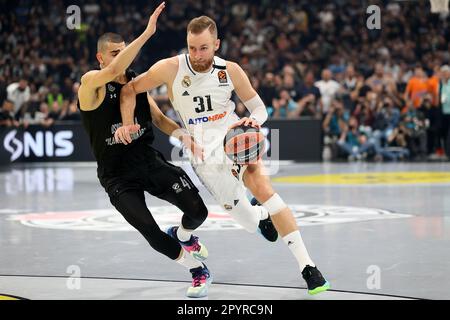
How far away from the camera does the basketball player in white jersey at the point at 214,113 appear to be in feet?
19.4

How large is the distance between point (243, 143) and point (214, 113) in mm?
418

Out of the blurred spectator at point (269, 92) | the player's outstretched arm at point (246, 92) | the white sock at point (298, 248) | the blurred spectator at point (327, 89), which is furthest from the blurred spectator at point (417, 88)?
the white sock at point (298, 248)

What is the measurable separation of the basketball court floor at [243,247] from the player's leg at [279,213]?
9.1 inches

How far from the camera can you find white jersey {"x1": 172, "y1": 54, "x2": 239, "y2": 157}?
611cm

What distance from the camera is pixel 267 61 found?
20.8 metres

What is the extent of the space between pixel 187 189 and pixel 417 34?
641 inches

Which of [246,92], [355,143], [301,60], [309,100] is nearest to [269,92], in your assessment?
[309,100]

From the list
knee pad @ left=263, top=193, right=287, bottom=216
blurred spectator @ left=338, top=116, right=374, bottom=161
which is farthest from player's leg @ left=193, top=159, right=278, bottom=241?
blurred spectator @ left=338, top=116, right=374, bottom=161

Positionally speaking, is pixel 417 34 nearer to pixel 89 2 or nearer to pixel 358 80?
pixel 358 80

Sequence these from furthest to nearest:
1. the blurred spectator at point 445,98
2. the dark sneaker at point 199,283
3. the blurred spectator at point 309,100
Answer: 1. the blurred spectator at point 309,100
2. the blurred spectator at point 445,98
3. the dark sneaker at point 199,283

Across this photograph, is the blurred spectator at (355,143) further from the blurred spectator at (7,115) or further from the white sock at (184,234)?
the white sock at (184,234)

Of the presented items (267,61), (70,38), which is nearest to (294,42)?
(267,61)

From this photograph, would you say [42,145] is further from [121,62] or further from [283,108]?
[121,62]

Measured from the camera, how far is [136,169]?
596cm
